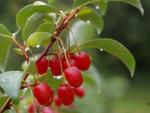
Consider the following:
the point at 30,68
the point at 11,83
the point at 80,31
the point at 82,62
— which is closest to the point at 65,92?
the point at 82,62

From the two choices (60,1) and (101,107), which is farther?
(60,1)

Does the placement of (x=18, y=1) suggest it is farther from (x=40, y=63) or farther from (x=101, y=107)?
(x=40, y=63)

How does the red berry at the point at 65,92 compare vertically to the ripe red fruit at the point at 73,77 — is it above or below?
below

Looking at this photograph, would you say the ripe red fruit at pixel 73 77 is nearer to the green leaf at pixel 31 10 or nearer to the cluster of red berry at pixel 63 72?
the cluster of red berry at pixel 63 72

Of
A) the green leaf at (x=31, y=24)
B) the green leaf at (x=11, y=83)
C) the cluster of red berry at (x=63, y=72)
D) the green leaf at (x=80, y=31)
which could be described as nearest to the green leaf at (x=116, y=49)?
the cluster of red berry at (x=63, y=72)

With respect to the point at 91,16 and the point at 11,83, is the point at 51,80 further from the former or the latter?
the point at 11,83

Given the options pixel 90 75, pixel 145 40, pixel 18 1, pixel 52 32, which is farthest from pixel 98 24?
pixel 145 40
